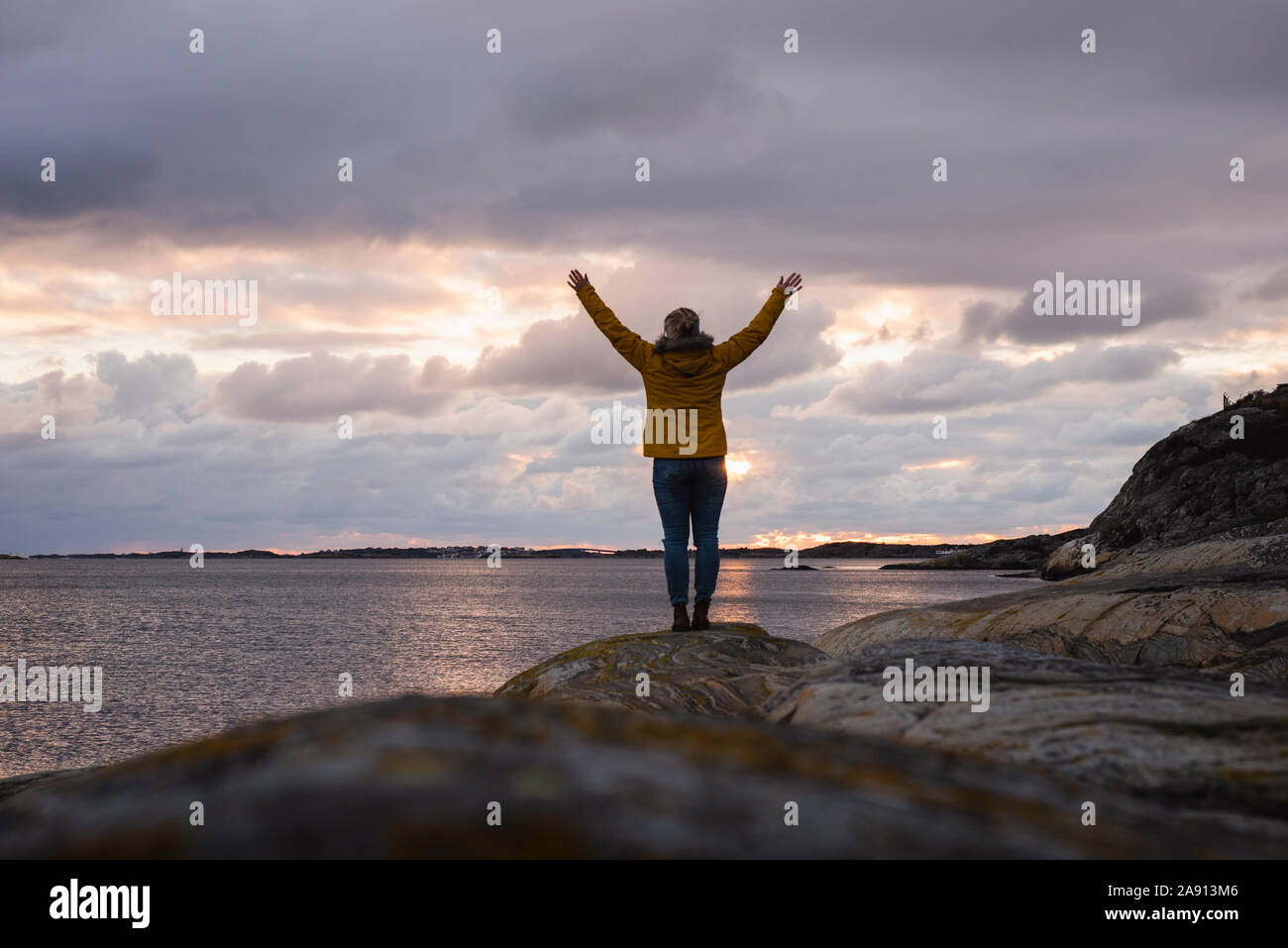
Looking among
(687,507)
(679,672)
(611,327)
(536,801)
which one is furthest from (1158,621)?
(536,801)

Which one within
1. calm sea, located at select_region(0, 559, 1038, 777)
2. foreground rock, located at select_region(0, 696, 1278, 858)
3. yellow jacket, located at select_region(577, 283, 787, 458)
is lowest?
calm sea, located at select_region(0, 559, 1038, 777)

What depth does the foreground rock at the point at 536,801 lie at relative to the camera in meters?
1.69

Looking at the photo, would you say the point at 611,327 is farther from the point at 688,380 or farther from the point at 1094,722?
the point at 1094,722

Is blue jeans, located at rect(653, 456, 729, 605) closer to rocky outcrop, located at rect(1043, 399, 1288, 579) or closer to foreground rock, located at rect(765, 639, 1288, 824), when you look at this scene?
foreground rock, located at rect(765, 639, 1288, 824)

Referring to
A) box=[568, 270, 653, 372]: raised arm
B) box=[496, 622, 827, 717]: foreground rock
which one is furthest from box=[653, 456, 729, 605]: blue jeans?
box=[568, 270, 653, 372]: raised arm

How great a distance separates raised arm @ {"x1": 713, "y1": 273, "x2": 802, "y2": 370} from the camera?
947 cm

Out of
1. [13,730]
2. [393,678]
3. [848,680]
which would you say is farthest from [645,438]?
[393,678]

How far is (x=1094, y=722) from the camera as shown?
129 inches

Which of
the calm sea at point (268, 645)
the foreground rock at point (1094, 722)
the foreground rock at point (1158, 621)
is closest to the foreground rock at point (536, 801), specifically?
the foreground rock at point (1094, 722)

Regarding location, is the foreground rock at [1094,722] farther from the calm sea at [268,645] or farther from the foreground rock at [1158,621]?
the calm sea at [268,645]

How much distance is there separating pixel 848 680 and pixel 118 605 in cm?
12334

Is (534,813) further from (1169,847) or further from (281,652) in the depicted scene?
(281,652)

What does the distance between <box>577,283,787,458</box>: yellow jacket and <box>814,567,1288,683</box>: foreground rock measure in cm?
283

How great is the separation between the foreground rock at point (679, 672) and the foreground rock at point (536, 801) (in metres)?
3.94
